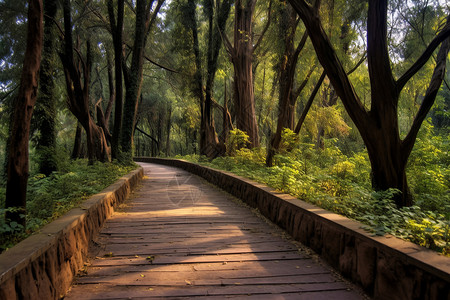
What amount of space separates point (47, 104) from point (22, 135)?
23.8 feet

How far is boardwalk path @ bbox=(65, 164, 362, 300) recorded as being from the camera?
314cm

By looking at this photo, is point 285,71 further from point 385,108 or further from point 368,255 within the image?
point 368,255

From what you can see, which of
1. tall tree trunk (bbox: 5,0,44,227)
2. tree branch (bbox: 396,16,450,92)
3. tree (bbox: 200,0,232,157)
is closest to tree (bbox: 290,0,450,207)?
tree branch (bbox: 396,16,450,92)

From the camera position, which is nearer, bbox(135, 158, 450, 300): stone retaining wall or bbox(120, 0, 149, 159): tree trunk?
bbox(135, 158, 450, 300): stone retaining wall

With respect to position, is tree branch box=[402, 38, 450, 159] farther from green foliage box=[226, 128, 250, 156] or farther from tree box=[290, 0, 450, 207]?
green foliage box=[226, 128, 250, 156]

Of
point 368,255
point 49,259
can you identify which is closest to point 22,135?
point 49,259

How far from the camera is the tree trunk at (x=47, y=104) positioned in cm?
986

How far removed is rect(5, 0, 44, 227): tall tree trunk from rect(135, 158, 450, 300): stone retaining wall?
336cm

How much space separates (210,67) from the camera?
696 inches

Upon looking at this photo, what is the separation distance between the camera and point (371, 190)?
5.68 metres

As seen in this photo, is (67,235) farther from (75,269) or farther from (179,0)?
(179,0)

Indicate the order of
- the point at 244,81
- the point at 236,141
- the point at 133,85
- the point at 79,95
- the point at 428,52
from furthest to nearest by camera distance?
the point at 244,81
the point at 236,141
the point at 133,85
the point at 79,95
the point at 428,52

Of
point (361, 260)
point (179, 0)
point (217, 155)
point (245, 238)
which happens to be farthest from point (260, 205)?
point (179, 0)

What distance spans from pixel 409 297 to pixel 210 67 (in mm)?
16287
